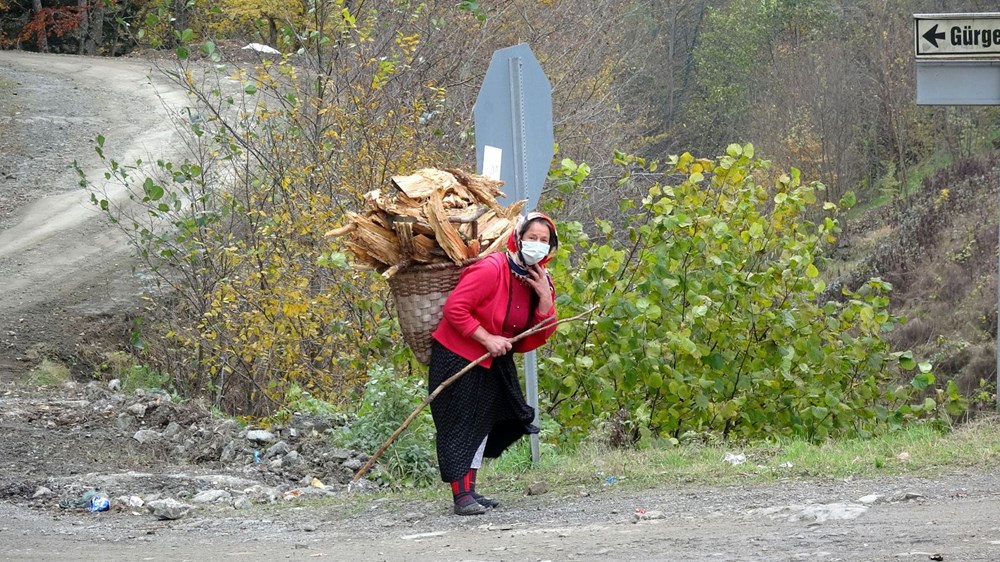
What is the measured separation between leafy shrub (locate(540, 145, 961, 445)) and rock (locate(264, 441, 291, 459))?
6.51 ft

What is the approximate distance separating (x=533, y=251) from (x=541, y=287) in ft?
0.87

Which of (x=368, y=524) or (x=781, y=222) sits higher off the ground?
(x=781, y=222)

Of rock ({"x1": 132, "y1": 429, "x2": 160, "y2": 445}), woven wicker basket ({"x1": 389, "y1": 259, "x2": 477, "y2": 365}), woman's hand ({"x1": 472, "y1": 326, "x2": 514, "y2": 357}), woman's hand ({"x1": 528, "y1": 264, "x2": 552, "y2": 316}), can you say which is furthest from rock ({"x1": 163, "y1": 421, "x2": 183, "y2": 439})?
woman's hand ({"x1": 528, "y1": 264, "x2": 552, "y2": 316})

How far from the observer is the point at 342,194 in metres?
12.5

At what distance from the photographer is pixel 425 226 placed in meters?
6.66

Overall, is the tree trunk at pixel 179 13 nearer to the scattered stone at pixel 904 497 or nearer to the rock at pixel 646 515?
the rock at pixel 646 515

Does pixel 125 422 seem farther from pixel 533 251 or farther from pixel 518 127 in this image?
pixel 533 251

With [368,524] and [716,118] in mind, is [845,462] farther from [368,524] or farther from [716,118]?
[716,118]

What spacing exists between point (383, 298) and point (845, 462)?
494 centimetres

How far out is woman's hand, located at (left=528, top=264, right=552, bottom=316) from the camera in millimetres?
6590

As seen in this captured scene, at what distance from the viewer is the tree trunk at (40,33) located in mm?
38728

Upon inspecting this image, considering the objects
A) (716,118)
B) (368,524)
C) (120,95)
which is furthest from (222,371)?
(716,118)

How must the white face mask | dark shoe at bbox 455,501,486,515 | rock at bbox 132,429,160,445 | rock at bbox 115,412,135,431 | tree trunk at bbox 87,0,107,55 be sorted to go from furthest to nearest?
tree trunk at bbox 87,0,107,55 < rock at bbox 115,412,135,431 < rock at bbox 132,429,160,445 < dark shoe at bbox 455,501,486,515 < the white face mask

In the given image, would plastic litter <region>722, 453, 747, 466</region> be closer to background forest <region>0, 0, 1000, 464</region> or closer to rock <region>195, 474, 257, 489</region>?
background forest <region>0, 0, 1000, 464</region>
